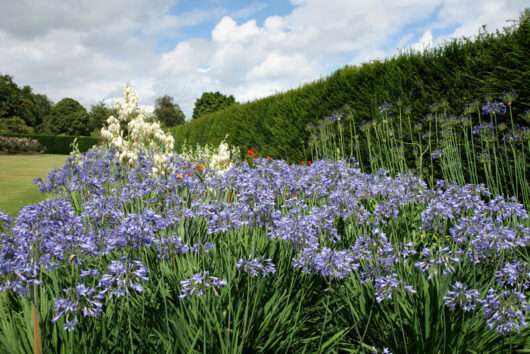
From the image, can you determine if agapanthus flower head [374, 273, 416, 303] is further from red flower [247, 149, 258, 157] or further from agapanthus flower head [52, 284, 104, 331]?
red flower [247, 149, 258, 157]

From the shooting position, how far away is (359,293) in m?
2.66

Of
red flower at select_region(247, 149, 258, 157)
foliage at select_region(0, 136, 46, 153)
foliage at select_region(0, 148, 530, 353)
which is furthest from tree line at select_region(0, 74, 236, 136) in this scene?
foliage at select_region(0, 148, 530, 353)

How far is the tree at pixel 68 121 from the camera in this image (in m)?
77.7

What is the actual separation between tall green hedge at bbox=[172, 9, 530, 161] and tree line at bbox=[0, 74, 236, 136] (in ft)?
177

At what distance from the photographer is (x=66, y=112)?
281ft

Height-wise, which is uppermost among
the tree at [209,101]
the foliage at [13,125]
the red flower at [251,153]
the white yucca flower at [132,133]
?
the tree at [209,101]

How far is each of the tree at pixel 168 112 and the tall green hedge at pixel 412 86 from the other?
2409 inches

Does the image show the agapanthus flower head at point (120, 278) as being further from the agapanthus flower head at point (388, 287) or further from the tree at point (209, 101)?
the tree at point (209, 101)

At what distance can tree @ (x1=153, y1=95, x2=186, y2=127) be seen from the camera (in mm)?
71562

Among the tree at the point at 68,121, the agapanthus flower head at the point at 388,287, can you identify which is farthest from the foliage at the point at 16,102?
the agapanthus flower head at the point at 388,287

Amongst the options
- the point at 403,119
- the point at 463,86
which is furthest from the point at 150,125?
the point at 463,86

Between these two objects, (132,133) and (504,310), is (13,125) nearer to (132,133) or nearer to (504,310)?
(132,133)

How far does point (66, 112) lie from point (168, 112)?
32.8 m

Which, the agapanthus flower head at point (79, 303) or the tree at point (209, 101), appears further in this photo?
the tree at point (209, 101)
